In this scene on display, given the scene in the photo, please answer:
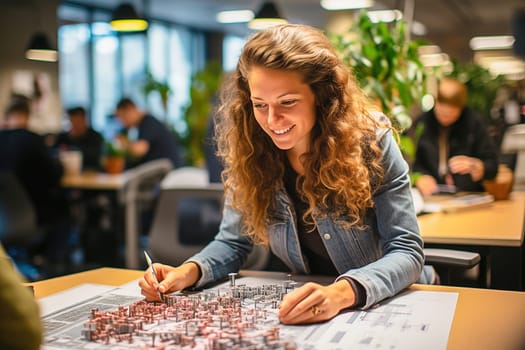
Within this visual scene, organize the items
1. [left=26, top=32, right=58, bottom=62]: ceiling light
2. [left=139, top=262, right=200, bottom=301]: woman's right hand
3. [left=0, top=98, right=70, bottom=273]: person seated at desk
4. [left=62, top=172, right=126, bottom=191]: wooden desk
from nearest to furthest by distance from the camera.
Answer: [left=139, top=262, right=200, bottom=301]: woman's right hand → [left=0, top=98, right=70, bottom=273]: person seated at desk → [left=62, top=172, right=126, bottom=191]: wooden desk → [left=26, top=32, right=58, bottom=62]: ceiling light

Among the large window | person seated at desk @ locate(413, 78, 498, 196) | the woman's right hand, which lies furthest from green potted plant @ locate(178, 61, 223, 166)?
the woman's right hand

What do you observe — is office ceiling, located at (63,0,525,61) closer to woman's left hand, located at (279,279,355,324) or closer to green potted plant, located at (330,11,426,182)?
green potted plant, located at (330,11,426,182)

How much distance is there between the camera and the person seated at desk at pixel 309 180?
158 cm

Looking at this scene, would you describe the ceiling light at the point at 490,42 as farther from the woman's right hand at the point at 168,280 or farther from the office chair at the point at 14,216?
the woman's right hand at the point at 168,280

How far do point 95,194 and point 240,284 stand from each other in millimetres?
4850

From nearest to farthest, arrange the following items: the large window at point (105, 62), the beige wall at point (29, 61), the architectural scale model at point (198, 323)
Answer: the architectural scale model at point (198, 323) → the beige wall at point (29, 61) → the large window at point (105, 62)

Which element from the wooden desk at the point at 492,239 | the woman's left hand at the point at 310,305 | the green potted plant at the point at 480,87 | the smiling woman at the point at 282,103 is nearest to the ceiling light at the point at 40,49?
the green potted plant at the point at 480,87

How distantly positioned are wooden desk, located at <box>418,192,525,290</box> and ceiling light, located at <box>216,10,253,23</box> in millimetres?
9318

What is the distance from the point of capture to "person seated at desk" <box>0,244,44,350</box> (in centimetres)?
89

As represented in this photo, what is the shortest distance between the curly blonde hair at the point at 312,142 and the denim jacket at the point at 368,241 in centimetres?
3

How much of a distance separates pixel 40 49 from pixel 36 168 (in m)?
2.99

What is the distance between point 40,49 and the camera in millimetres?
7477

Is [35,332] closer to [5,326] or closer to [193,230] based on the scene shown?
[5,326]

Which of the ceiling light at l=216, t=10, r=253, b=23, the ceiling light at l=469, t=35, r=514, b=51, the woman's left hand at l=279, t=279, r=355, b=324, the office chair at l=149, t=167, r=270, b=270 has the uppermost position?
the ceiling light at l=216, t=10, r=253, b=23
